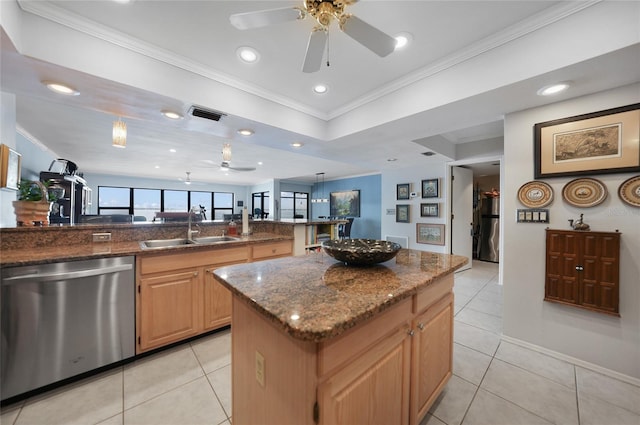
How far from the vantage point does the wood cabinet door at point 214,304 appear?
2266 millimetres

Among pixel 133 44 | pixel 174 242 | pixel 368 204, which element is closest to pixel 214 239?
pixel 174 242

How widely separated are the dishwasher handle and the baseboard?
3.53 m

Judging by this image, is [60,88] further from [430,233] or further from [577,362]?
[430,233]

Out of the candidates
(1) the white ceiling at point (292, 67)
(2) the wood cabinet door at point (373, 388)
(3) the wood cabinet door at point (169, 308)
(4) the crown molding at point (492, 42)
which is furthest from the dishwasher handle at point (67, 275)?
(4) the crown molding at point (492, 42)

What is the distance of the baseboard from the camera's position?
1.72 m

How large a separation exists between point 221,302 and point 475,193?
6.54 m

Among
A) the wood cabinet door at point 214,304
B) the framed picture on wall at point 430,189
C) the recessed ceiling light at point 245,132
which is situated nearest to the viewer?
the wood cabinet door at point 214,304

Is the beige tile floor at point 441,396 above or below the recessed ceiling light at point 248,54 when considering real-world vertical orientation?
below

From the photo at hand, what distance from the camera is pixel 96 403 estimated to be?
1.51m

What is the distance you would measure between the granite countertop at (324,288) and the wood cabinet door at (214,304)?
1.16m

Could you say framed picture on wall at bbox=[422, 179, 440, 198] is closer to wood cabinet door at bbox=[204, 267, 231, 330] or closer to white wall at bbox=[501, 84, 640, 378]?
white wall at bbox=[501, 84, 640, 378]

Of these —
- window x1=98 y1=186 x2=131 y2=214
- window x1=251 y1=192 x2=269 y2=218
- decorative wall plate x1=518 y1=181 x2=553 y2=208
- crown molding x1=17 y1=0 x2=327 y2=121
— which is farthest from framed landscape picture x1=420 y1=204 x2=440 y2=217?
window x1=98 y1=186 x2=131 y2=214

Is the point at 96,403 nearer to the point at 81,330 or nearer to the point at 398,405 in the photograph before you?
the point at 81,330

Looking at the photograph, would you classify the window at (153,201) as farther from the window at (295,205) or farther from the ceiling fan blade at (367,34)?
the ceiling fan blade at (367,34)
